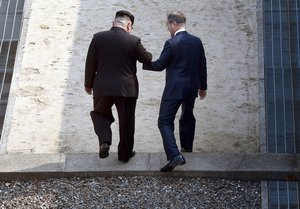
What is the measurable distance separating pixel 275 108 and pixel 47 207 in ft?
8.26

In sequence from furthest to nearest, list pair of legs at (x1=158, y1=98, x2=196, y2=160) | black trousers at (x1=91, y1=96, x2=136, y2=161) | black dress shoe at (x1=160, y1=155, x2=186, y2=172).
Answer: black trousers at (x1=91, y1=96, x2=136, y2=161) < pair of legs at (x1=158, y1=98, x2=196, y2=160) < black dress shoe at (x1=160, y1=155, x2=186, y2=172)

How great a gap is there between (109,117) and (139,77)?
173 centimetres

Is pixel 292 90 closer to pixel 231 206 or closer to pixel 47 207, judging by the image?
pixel 231 206

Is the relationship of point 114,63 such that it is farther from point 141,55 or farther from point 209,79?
point 209,79

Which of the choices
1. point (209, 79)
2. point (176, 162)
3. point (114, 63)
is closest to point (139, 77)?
point (209, 79)

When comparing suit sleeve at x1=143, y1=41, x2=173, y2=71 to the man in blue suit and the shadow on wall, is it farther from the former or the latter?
the shadow on wall

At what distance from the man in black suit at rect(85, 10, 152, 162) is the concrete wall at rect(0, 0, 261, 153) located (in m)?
0.97

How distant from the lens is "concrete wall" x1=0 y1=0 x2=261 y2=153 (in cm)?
908

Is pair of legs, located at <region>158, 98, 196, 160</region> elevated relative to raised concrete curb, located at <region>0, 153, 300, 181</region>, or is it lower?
elevated

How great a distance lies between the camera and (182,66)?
811cm

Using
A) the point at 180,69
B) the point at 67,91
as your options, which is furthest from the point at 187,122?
the point at 67,91

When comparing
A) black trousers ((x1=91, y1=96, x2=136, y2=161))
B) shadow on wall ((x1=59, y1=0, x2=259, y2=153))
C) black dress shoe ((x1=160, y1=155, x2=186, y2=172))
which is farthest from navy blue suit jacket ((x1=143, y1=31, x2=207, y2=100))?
shadow on wall ((x1=59, y1=0, x2=259, y2=153))

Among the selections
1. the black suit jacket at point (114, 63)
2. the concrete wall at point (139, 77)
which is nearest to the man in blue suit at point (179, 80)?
the black suit jacket at point (114, 63)

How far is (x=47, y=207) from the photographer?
26.0 feet
